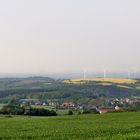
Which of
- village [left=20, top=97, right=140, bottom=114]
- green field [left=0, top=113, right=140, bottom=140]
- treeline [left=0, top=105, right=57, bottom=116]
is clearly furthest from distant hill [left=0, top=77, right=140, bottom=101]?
green field [left=0, top=113, right=140, bottom=140]

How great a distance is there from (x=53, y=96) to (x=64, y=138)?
118826 millimetres

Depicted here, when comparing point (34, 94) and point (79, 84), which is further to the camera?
point (79, 84)

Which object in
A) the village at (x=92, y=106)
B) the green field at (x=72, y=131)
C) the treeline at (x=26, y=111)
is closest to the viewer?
the green field at (x=72, y=131)

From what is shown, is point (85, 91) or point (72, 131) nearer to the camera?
point (72, 131)

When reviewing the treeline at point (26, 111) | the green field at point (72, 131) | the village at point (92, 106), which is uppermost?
the green field at point (72, 131)

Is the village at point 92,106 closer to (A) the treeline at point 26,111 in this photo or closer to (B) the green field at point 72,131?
(A) the treeline at point 26,111

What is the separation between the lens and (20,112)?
78062 millimetres

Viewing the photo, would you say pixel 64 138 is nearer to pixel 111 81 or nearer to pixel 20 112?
pixel 20 112

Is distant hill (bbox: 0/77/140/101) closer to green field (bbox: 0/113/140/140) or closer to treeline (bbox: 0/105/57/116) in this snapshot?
treeline (bbox: 0/105/57/116)

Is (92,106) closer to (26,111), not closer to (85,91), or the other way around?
(26,111)

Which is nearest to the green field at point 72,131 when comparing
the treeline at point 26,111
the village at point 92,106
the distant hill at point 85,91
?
the treeline at point 26,111

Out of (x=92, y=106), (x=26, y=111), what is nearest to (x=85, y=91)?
(x=92, y=106)

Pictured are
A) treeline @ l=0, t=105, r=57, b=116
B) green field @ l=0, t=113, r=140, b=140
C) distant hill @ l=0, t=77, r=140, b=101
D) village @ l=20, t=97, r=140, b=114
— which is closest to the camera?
green field @ l=0, t=113, r=140, b=140

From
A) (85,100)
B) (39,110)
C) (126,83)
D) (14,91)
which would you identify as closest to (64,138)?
(39,110)
